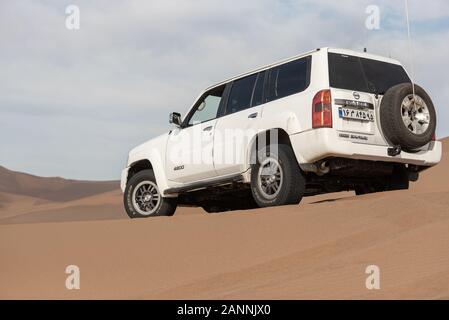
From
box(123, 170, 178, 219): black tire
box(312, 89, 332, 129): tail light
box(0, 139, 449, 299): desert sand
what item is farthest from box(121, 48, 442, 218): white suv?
box(0, 139, 449, 299): desert sand

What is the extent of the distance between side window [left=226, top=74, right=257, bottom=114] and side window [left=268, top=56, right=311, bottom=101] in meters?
0.42

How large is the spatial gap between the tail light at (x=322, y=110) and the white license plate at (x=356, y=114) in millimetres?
153

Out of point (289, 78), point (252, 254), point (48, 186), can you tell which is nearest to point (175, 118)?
point (289, 78)

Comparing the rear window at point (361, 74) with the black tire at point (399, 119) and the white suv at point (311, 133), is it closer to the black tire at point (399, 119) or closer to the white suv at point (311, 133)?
the white suv at point (311, 133)

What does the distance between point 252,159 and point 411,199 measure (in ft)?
7.46

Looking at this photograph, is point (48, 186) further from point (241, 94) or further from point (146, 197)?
point (241, 94)

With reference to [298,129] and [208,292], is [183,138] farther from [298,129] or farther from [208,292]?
[208,292]

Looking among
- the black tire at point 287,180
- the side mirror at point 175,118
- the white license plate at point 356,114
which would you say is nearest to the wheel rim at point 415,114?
the white license plate at point 356,114

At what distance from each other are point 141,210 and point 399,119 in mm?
4304

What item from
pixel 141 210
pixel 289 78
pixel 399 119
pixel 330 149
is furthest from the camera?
pixel 141 210

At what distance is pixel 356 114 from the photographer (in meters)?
8.20

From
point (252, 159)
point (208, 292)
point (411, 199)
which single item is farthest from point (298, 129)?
point (208, 292)

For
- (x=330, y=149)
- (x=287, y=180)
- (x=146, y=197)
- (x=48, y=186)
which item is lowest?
(x=287, y=180)

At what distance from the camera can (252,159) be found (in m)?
8.89
